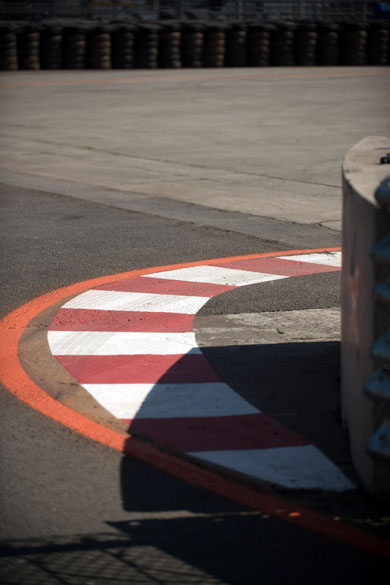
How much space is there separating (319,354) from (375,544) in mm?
1935

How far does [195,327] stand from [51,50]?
2755cm

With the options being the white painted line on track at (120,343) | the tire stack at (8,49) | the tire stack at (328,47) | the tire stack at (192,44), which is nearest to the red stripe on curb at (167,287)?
the white painted line on track at (120,343)

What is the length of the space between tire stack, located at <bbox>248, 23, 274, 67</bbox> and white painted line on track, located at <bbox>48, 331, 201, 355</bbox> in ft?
97.2

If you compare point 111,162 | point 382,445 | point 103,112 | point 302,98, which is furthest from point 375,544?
point 302,98

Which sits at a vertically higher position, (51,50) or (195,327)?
(195,327)

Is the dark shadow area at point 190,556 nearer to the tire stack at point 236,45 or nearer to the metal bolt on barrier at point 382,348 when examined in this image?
the metal bolt on barrier at point 382,348

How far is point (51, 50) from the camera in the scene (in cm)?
3145

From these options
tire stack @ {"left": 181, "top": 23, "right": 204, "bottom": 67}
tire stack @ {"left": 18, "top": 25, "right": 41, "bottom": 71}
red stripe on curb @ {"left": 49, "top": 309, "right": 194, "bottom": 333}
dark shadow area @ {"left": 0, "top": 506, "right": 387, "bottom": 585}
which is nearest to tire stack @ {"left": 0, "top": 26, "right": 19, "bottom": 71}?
tire stack @ {"left": 18, "top": 25, "right": 41, "bottom": 71}

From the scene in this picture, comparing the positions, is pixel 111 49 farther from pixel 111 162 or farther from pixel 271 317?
pixel 271 317

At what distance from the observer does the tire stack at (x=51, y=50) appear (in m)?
30.9

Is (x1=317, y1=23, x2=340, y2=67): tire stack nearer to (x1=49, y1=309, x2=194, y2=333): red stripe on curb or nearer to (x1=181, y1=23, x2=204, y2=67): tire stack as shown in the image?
(x1=181, y1=23, x2=204, y2=67): tire stack

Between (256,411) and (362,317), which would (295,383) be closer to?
(256,411)

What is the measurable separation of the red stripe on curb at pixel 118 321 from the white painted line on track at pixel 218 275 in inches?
34.5

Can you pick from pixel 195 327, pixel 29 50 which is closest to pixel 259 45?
pixel 29 50
